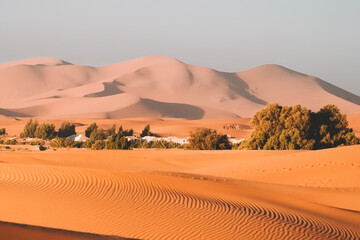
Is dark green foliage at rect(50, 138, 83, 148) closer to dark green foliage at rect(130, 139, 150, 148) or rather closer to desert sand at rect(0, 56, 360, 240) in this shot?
dark green foliage at rect(130, 139, 150, 148)

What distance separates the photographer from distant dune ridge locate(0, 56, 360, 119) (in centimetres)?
12644

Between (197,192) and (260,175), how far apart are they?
9.00 metres

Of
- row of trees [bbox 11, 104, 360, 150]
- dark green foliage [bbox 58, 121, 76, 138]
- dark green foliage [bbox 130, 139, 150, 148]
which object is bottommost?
dark green foliage [bbox 130, 139, 150, 148]

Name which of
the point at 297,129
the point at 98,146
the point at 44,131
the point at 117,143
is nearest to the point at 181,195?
the point at 297,129

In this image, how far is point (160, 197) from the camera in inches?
422

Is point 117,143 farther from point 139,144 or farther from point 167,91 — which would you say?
point 167,91

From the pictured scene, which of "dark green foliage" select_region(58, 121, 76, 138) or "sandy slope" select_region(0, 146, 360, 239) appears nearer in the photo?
"sandy slope" select_region(0, 146, 360, 239)

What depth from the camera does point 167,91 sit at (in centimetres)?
16212

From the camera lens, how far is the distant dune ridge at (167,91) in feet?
415

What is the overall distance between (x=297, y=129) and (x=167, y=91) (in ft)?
435

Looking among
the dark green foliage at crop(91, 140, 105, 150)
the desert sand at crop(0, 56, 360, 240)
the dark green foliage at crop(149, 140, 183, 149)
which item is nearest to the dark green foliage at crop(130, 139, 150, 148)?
the dark green foliage at crop(149, 140, 183, 149)

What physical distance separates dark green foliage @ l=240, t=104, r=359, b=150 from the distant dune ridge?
8485 centimetres

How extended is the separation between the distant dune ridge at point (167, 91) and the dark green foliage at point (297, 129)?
8485 cm

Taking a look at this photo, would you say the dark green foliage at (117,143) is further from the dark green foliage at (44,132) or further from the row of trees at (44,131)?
the row of trees at (44,131)
